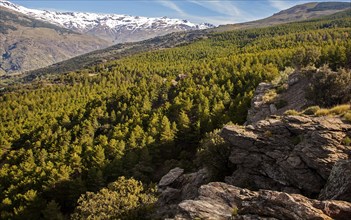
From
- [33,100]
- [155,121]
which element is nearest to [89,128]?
[155,121]

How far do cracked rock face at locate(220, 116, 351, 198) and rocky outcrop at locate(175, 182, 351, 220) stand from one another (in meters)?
7.36

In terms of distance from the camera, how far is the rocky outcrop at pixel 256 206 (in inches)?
916

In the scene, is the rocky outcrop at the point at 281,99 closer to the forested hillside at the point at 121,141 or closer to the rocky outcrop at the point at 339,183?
the forested hillside at the point at 121,141

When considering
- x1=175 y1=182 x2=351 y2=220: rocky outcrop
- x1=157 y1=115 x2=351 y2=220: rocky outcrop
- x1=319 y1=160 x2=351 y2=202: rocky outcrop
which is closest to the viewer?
x1=175 y1=182 x2=351 y2=220: rocky outcrop

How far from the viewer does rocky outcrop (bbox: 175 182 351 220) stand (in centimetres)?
2327

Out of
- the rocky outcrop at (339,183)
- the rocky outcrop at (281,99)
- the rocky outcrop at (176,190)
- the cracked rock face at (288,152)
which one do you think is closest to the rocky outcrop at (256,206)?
the rocky outcrop at (339,183)

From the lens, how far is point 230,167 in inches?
1890

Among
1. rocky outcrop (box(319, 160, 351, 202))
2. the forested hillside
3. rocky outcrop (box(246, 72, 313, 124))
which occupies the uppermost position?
rocky outcrop (box(246, 72, 313, 124))

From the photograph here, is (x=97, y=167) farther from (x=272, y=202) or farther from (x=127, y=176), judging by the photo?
(x=272, y=202)

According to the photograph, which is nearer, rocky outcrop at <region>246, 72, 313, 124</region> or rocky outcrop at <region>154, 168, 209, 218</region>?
rocky outcrop at <region>154, 168, 209, 218</region>

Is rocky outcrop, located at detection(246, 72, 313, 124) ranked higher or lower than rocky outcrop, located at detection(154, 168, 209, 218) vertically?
higher

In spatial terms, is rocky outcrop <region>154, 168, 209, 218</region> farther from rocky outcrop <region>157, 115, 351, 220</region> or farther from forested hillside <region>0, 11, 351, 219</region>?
forested hillside <region>0, 11, 351, 219</region>

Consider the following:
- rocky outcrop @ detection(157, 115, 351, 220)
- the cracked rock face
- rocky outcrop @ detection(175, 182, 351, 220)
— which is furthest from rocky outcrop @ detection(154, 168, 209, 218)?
rocky outcrop @ detection(175, 182, 351, 220)

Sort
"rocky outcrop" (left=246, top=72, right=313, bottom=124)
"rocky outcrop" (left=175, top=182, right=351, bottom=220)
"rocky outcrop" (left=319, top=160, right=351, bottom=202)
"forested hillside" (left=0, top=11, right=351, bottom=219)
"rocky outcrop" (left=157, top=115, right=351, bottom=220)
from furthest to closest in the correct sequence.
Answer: "forested hillside" (left=0, top=11, right=351, bottom=219) < "rocky outcrop" (left=246, top=72, right=313, bottom=124) < "rocky outcrop" (left=319, top=160, right=351, bottom=202) < "rocky outcrop" (left=157, top=115, right=351, bottom=220) < "rocky outcrop" (left=175, top=182, right=351, bottom=220)
